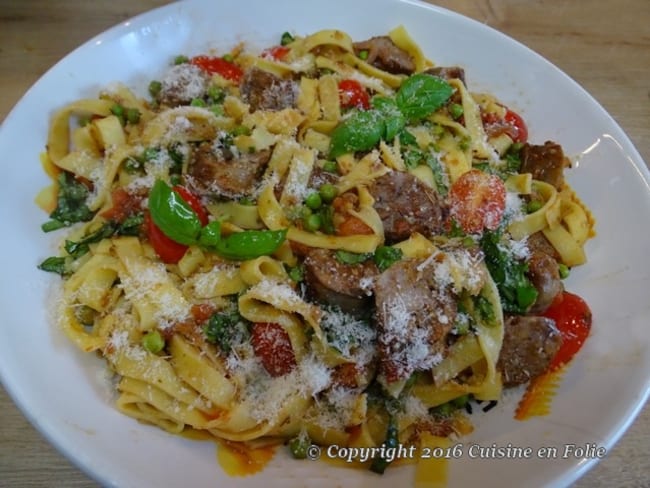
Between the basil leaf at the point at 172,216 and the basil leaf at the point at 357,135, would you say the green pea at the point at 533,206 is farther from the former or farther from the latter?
the basil leaf at the point at 172,216

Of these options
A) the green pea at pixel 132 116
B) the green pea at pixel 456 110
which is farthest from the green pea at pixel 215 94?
the green pea at pixel 456 110

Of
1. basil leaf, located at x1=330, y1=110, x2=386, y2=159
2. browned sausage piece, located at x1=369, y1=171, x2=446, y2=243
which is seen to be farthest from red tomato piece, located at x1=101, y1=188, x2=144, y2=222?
browned sausage piece, located at x1=369, y1=171, x2=446, y2=243

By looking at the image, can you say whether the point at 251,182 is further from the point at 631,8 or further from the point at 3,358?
the point at 631,8

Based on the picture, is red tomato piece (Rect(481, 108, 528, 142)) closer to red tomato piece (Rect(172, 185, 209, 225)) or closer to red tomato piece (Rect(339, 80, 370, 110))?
red tomato piece (Rect(339, 80, 370, 110))

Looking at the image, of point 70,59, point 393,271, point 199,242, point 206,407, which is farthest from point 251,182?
point 70,59

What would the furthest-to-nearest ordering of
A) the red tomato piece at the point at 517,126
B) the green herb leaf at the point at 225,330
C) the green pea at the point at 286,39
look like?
the green pea at the point at 286,39
the red tomato piece at the point at 517,126
the green herb leaf at the point at 225,330

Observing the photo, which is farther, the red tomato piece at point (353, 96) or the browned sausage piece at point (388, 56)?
the browned sausage piece at point (388, 56)
